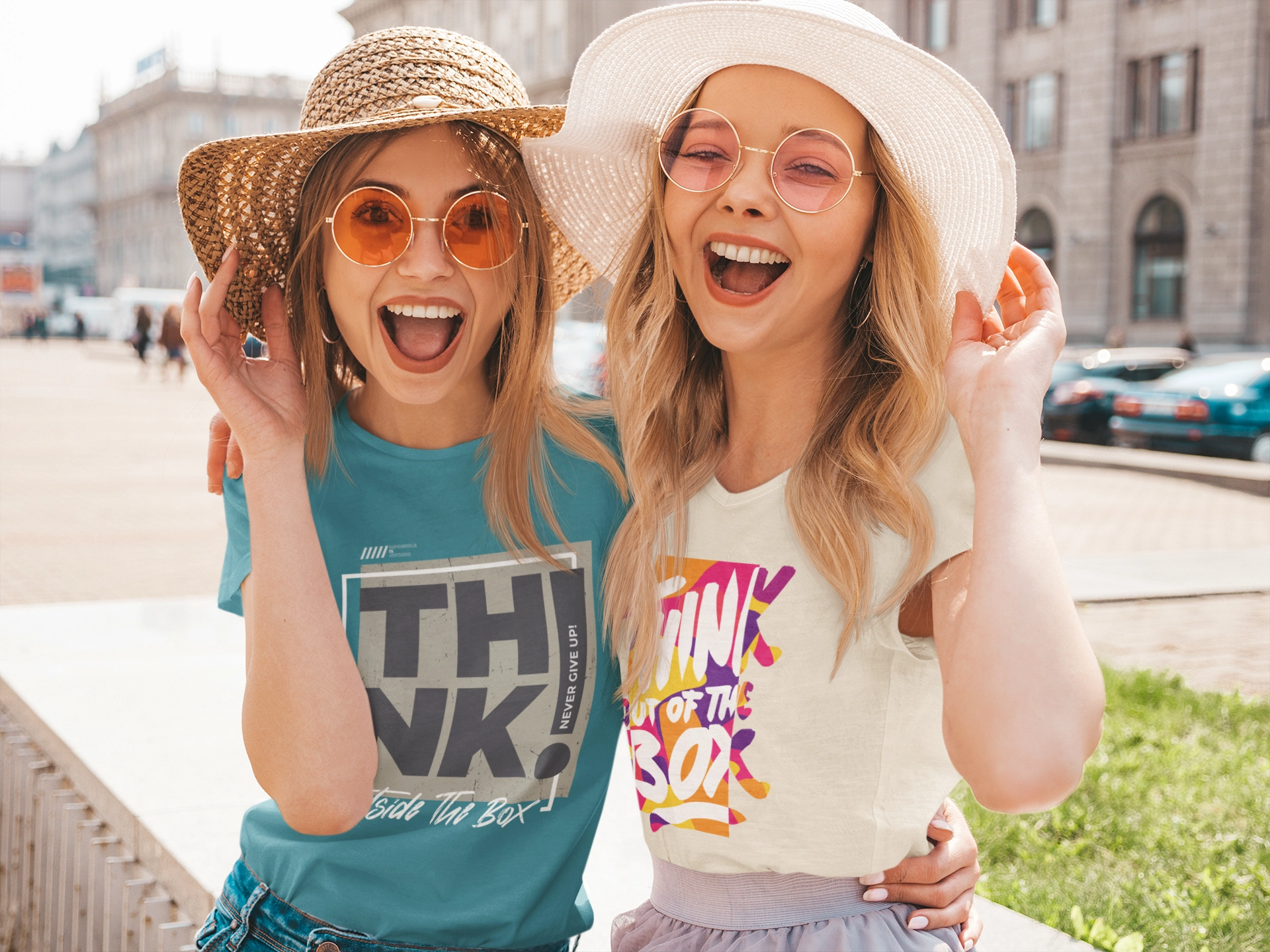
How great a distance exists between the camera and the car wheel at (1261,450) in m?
14.9

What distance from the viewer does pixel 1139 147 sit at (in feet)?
106

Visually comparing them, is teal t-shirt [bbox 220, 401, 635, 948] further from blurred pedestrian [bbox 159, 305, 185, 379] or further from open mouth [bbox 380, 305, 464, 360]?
blurred pedestrian [bbox 159, 305, 185, 379]

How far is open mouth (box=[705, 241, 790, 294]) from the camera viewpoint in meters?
1.88

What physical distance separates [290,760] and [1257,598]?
7.40 m

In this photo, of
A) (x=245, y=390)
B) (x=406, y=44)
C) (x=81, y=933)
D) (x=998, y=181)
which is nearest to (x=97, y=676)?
(x=81, y=933)

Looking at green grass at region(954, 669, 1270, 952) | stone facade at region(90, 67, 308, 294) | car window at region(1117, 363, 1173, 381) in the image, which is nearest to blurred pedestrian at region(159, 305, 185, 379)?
car window at region(1117, 363, 1173, 381)

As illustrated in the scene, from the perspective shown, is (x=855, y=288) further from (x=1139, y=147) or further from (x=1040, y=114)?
(x=1040, y=114)

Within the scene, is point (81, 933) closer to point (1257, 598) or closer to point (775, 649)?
point (775, 649)

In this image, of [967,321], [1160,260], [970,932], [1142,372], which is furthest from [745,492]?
[1160,260]

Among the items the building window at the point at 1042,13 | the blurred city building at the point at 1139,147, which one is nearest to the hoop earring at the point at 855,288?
the blurred city building at the point at 1139,147

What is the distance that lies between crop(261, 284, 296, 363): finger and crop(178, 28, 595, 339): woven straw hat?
6 cm

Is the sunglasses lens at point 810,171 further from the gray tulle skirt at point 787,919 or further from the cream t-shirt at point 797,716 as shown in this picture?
the gray tulle skirt at point 787,919

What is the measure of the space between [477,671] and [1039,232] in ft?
119

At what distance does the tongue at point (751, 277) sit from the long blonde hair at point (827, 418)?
168 millimetres
